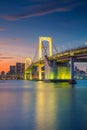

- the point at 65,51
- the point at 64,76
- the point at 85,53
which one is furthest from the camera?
the point at 64,76

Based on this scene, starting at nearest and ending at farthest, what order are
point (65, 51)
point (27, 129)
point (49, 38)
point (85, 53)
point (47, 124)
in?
point (27, 129) → point (47, 124) → point (85, 53) → point (65, 51) → point (49, 38)

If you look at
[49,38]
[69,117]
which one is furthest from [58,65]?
[69,117]

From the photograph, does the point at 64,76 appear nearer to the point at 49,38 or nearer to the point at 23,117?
the point at 49,38

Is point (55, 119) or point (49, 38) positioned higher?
point (49, 38)

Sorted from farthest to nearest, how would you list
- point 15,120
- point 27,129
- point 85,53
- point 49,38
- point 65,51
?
point 49,38 < point 65,51 < point 85,53 < point 15,120 < point 27,129

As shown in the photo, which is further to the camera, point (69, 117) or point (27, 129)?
point (69, 117)

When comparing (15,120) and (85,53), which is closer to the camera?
(15,120)

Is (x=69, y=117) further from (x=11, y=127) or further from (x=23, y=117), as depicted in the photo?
(x=11, y=127)

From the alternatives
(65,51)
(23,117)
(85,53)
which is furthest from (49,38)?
(23,117)

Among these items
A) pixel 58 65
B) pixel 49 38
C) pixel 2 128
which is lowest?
pixel 2 128
